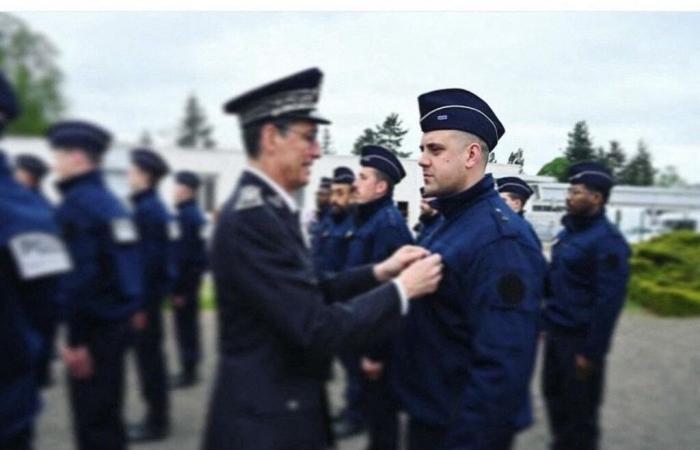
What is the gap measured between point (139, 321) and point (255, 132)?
0.65 meters

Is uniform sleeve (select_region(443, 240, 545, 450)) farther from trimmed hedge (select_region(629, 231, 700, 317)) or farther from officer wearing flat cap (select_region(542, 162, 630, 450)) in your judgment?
trimmed hedge (select_region(629, 231, 700, 317))

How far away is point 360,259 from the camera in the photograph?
303cm

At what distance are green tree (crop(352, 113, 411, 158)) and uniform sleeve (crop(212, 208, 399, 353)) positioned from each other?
350mm

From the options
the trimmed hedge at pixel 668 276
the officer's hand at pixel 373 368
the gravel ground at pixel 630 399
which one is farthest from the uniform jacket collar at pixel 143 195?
the trimmed hedge at pixel 668 276

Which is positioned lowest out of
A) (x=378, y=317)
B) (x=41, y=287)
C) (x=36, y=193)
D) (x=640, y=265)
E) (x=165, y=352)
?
(x=640, y=265)


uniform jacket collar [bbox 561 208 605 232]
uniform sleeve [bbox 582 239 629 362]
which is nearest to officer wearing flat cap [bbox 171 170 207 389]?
uniform jacket collar [bbox 561 208 605 232]

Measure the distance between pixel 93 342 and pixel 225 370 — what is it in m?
0.40

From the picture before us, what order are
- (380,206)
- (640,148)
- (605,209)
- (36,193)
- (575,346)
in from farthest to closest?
1. (380,206)
2. (575,346)
3. (605,209)
4. (640,148)
5. (36,193)

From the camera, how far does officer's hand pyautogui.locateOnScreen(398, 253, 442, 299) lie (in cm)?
131

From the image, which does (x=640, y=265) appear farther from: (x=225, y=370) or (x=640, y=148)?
(x=225, y=370)

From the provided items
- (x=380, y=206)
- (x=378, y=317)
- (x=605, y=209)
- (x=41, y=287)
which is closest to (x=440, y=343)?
(x=378, y=317)

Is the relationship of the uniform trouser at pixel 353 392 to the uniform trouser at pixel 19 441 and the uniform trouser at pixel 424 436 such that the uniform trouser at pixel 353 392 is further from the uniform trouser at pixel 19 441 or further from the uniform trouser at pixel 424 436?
the uniform trouser at pixel 19 441

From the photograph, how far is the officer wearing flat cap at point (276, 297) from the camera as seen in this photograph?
3.90 ft

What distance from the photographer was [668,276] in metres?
5.83
